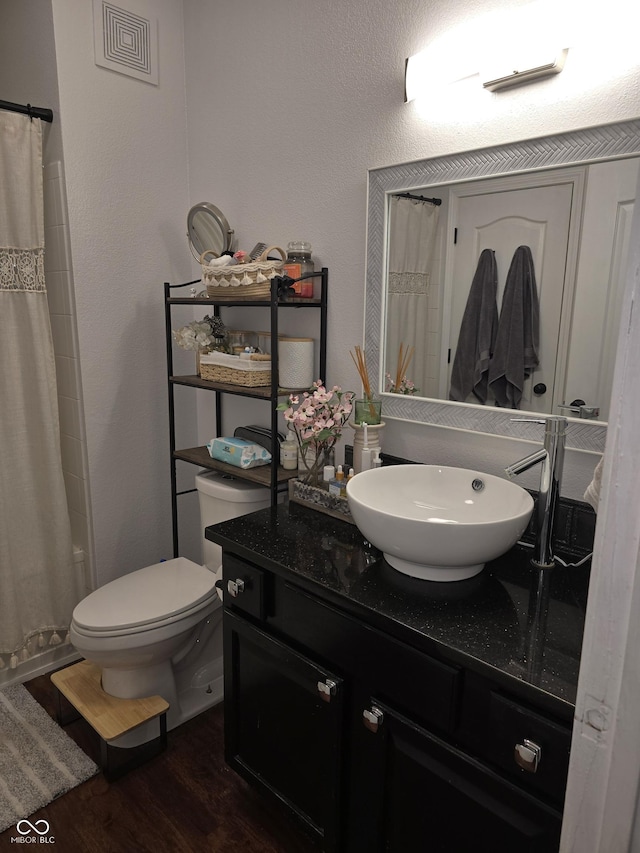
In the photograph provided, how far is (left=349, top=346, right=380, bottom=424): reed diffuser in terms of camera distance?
65.9 inches

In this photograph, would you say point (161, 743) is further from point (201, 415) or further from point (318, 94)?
point (318, 94)

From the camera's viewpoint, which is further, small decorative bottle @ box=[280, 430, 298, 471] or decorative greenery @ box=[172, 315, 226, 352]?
decorative greenery @ box=[172, 315, 226, 352]

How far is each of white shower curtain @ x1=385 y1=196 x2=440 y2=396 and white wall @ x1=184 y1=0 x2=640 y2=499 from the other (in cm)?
13

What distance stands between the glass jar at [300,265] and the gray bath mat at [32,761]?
63.9 inches

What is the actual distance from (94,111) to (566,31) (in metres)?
1.57

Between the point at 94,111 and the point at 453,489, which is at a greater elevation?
the point at 94,111

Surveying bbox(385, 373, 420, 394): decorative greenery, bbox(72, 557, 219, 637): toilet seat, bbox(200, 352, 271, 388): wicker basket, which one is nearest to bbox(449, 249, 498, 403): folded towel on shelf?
bbox(385, 373, 420, 394): decorative greenery

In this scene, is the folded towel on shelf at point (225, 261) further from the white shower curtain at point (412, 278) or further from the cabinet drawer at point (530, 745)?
the cabinet drawer at point (530, 745)

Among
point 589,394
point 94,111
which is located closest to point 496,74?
point 589,394

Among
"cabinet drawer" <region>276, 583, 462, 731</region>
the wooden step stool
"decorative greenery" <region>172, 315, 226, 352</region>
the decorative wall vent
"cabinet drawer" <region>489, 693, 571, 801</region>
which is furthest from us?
"decorative greenery" <region>172, 315, 226, 352</region>

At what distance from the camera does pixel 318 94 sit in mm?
1831

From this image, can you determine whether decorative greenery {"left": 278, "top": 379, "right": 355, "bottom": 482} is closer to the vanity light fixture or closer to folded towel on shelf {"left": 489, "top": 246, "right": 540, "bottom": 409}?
folded towel on shelf {"left": 489, "top": 246, "right": 540, "bottom": 409}

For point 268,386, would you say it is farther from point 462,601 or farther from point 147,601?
point 462,601

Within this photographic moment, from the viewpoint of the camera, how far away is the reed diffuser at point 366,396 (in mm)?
1674
